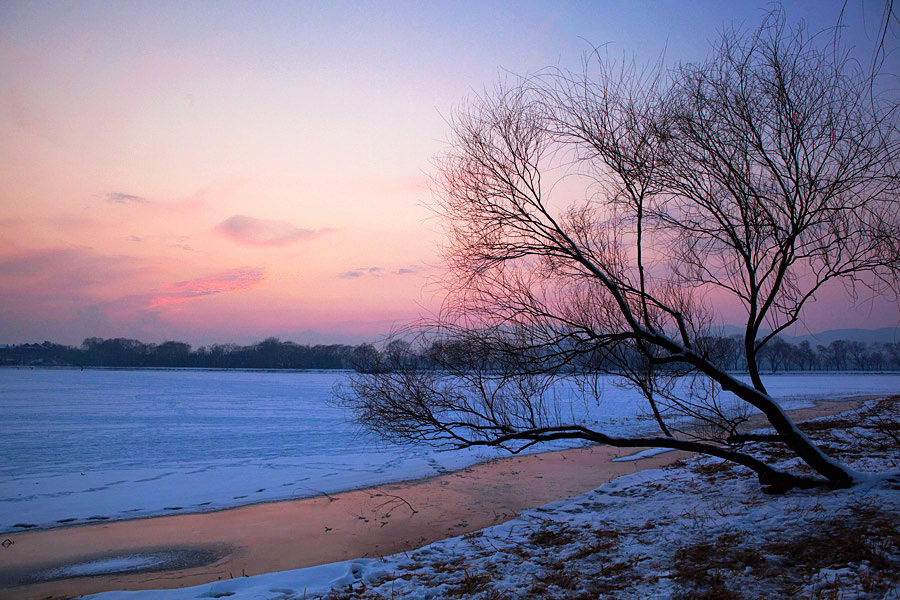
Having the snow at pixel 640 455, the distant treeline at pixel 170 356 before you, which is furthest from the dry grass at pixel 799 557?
the distant treeline at pixel 170 356

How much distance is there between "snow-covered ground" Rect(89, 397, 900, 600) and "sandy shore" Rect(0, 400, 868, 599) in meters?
1.18

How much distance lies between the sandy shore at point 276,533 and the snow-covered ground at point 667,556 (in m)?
1.18

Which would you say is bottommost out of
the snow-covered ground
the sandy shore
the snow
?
the snow

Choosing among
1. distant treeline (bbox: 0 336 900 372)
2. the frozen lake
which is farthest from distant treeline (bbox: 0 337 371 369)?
the frozen lake

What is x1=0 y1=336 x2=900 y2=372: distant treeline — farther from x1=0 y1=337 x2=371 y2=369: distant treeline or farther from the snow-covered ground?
the snow-covered ground

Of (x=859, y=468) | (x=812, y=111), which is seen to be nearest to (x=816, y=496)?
(x=859, y=468)

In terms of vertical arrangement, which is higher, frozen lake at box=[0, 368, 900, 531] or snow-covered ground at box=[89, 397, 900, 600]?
snow-covered ground at box=[89, 397, 900, 600]

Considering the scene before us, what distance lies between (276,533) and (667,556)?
6.89 meters

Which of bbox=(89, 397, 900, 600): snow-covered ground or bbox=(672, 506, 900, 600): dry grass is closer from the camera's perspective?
bbox=(672, 506, 900, 600): dry grass

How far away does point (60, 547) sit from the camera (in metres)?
9.02

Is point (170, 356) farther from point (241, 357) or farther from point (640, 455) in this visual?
point (640, 455)

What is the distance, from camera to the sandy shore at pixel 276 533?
7840mm

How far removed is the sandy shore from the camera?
7.84 m

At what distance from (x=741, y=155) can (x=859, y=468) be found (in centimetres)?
522
